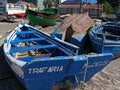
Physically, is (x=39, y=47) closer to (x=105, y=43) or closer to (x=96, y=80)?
(x=96, y=80)

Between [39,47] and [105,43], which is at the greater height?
[39,47]

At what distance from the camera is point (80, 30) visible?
34.6 feet

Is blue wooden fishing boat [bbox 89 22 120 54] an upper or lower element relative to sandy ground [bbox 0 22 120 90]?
upper

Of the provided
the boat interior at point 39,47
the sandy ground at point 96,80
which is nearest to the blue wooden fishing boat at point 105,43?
the sandy ground at point 96,80

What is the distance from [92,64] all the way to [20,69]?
147 cm

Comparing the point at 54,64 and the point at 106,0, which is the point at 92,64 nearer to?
the point at 54,64

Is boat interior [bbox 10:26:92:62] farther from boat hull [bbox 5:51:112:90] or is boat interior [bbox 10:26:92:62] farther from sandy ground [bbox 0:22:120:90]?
sandy ground [bbox 0:22:120:90]

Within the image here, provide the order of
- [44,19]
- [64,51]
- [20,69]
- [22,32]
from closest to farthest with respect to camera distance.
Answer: [20,69]
[64,51]
[22,32]
[44,19]

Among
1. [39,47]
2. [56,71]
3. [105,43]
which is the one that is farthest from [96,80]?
[105,43]

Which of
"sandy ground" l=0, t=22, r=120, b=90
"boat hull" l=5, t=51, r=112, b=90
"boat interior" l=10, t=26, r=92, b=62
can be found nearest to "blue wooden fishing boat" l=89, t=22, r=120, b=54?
"sandy ground" l=0, t=22, r=120, b=90

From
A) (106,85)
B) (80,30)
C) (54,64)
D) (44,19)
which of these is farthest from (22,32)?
(44,19)

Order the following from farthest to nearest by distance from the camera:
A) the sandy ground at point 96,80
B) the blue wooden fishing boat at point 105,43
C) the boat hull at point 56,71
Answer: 1. the blue wooden fishing boat at point 105,43
2. the sandy ground at point 96,80
3. the boat hull at point 56,71

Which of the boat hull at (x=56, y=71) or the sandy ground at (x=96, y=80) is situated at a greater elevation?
the boat hull at (x=56, y=71)

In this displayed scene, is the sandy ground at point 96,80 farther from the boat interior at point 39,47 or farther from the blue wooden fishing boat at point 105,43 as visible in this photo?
the blue wooden fishing boat at point 105,43
